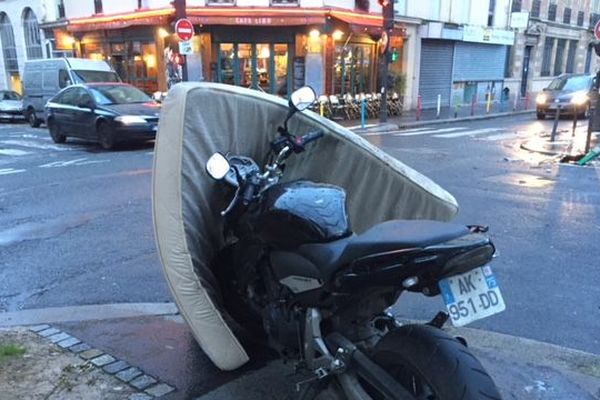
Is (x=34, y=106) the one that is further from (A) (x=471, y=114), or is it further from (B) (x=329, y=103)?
(A) (x=471, y=114)

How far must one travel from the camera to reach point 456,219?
276 inches

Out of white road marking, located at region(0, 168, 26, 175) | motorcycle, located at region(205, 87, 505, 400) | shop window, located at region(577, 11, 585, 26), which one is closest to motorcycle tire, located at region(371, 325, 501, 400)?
motorcycle, located at region(205, 87, 505, 400)

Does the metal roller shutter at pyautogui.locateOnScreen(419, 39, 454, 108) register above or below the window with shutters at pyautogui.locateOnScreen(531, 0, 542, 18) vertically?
below

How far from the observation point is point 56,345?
3688mm

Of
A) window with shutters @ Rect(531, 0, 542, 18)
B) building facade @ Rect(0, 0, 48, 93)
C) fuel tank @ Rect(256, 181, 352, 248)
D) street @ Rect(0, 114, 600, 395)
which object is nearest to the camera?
fuel tank @ Rect(256, 181, 352, 248)

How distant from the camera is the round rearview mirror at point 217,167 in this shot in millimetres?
2887

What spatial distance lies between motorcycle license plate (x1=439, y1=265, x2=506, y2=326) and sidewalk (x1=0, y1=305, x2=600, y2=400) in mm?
1247

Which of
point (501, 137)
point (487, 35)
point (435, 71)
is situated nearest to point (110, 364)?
point (501, 137)

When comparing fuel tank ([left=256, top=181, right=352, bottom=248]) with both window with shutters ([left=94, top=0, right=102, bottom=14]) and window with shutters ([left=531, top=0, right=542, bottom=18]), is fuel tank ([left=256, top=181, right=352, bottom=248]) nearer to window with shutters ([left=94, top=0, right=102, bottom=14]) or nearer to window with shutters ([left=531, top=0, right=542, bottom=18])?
window with shutters ([left=94, top=0, right=102, bottom=14])

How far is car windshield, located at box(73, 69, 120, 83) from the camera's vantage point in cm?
1973

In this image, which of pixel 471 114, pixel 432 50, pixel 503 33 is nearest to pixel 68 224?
pixel 471 114

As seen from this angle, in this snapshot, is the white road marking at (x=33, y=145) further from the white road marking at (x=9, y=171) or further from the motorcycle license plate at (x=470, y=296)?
the motorcycle license plate at (x=470, y=296)

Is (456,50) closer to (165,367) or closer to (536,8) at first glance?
(536,8)

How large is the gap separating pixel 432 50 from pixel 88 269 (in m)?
25.0
